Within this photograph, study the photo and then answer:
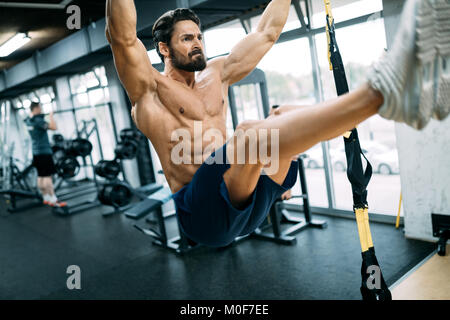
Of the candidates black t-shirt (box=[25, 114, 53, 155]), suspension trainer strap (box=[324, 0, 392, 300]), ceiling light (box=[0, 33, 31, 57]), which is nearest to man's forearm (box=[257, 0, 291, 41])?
suspension trainer strap (box=[324, 0, 392, 300])

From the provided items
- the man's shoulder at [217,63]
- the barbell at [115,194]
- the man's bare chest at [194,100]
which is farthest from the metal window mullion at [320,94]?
the man's bare chest at [194,100]

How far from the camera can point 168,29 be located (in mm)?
1357

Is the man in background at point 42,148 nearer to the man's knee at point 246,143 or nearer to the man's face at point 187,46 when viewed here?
the man's face at point 187,46

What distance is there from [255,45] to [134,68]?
1.88 feet

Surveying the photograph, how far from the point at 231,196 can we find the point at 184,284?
2289 mm

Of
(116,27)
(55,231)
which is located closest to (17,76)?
(55,231)

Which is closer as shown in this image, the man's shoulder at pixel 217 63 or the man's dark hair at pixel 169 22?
the man's dark hair at pixel 169 22

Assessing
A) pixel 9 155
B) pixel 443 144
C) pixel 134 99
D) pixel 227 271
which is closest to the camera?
pixel 134 99

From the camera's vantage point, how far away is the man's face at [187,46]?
134 centimetres

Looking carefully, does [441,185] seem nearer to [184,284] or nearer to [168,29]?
[184,284]

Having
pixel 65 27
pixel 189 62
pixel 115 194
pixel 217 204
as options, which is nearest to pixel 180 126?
pixel 189 62

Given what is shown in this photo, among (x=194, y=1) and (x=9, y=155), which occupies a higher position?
(x=194, y=1)

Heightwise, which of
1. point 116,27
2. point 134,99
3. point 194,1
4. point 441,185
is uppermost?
point 194,1

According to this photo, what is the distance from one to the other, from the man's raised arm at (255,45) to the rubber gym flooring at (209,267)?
6.15ft
